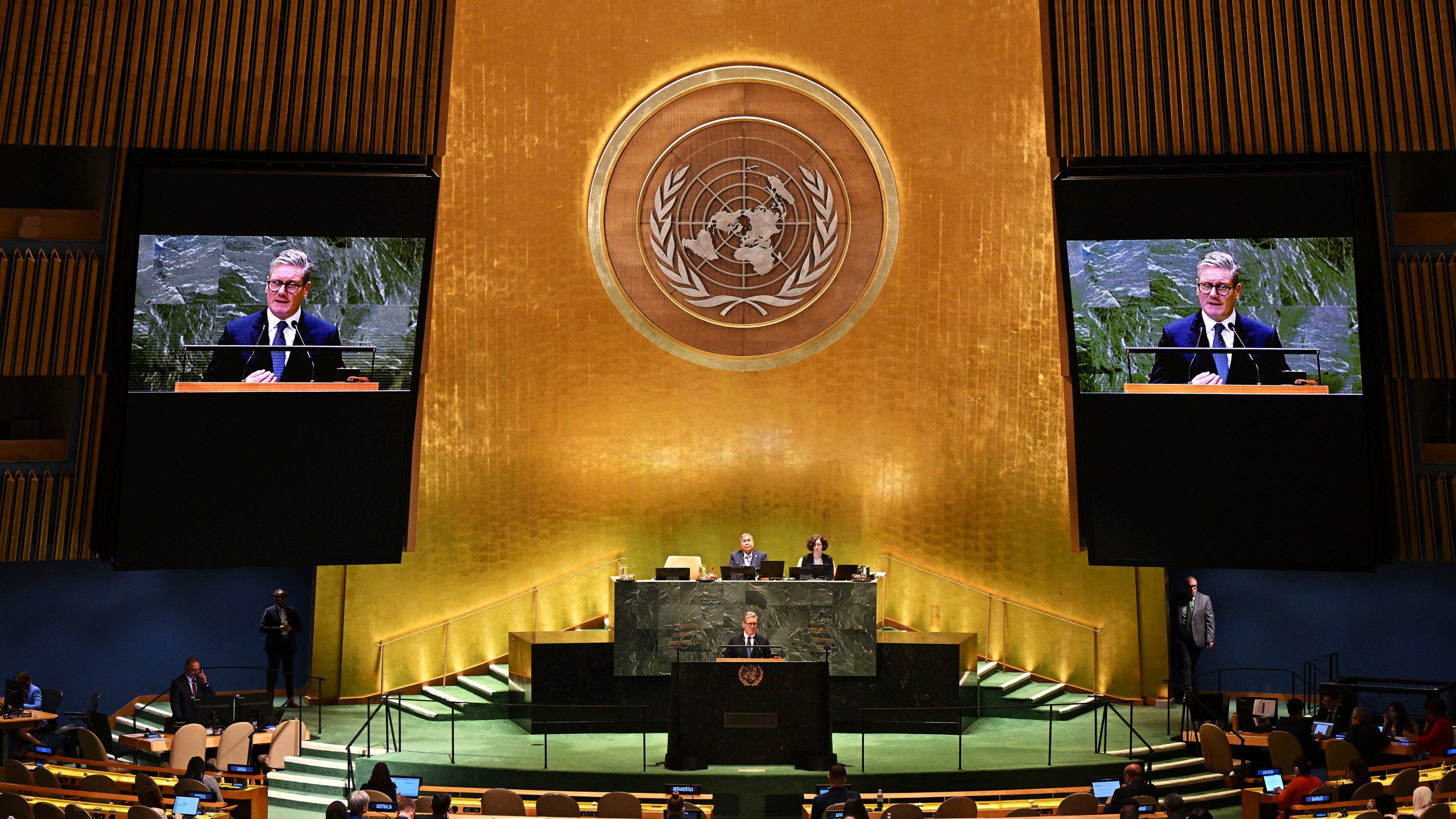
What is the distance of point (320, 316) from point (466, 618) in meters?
3.72

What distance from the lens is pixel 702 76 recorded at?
1450 centimetres

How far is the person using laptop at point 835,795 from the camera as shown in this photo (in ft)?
29.4

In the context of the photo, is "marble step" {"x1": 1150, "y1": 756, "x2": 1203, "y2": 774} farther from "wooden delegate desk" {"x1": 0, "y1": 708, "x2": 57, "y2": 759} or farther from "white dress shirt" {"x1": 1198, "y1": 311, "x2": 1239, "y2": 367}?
"wooden delegate desk" {"x1": 0, "y1": 708, "x2": 57, "y2": 759}

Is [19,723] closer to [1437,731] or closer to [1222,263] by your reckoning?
[1222,263]

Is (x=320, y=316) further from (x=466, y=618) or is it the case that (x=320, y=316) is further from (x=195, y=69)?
(x=466, y=618)

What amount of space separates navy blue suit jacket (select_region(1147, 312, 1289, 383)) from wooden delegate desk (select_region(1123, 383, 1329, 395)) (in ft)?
0.11

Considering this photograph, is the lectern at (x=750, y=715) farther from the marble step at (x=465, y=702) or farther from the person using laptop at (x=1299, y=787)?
the person using laptop at (x=1299, y=787)

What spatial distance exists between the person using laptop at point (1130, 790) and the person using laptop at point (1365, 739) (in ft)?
8.38

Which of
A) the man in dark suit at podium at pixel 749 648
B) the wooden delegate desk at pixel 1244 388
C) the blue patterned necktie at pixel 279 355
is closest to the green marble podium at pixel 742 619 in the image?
the man in dark suit at podium at pixel 749 648

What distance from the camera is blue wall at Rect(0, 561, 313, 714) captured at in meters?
13.5

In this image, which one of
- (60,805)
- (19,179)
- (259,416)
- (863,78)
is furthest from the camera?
(863,78)

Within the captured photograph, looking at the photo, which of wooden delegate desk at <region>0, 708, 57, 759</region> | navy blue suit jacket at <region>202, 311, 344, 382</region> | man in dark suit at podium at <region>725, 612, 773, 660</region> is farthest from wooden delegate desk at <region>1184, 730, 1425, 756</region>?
wooden delegate desk at <region>0, 708, 57, 759</region>

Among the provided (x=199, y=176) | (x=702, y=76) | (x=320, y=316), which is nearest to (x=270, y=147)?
(x=199, y=176)

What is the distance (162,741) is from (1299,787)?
28.0ft
